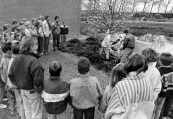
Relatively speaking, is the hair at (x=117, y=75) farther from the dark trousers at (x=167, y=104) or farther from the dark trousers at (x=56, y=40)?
the dark trousers at (x=56, y=40)

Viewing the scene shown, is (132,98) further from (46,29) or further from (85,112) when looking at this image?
(46,29)

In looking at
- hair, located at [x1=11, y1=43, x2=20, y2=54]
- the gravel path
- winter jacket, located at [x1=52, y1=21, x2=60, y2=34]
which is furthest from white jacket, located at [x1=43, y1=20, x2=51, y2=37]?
hair, located at [x1=11, y1=43, x2=20, y2=54]

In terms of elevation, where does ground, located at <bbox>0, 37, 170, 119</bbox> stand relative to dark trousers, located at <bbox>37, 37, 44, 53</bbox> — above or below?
below

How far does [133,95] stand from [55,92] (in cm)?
Result: 136

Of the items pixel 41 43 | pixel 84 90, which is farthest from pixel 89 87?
pixel 41 43

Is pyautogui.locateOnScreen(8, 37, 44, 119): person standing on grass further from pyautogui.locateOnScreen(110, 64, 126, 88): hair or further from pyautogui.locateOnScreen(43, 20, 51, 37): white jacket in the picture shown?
pyautogui.locateOnScreen(43, 20, 51, 37): white jacket

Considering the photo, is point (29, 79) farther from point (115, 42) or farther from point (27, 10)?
point (27, 10)

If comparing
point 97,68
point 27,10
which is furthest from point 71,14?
point 97,68

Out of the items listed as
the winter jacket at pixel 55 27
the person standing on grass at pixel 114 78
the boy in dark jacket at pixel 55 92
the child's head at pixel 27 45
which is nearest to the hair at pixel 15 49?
the child's head at pixel 27 45

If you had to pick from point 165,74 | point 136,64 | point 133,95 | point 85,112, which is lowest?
point 85,112

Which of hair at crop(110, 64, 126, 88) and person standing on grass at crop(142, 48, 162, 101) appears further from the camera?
person standing on grass at crop(142, 48, 162, 101)

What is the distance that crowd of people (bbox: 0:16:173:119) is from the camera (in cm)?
224

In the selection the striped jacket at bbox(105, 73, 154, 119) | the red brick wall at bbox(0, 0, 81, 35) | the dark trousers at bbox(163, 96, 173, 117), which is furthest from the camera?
the red brick wall at bbox(0, 0, 81, 35)

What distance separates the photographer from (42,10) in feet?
45.9
